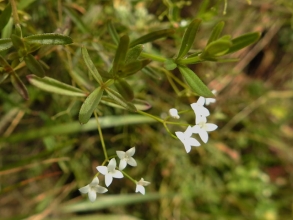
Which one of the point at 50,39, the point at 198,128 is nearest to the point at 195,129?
the point at 198,128

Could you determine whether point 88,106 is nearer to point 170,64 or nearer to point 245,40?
point 170,64

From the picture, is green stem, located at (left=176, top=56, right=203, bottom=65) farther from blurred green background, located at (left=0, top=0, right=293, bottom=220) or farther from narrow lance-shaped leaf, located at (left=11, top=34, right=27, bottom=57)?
blurred green background, located at (left=0, top=0, right=293, bottom=220)

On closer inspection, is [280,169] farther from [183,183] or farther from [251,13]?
[251,13]

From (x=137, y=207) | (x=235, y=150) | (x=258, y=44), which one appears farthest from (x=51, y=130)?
(x=258, y=44)

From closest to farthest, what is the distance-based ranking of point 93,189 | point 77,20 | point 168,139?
point 93,189, point 77,20, point 168,139

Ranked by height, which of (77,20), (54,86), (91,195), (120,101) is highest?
(77,20)

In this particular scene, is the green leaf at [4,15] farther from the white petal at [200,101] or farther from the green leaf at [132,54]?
the white petal at [200,101]

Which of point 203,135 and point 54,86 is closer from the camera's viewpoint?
point 203,135

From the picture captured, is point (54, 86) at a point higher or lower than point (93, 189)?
higher
